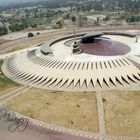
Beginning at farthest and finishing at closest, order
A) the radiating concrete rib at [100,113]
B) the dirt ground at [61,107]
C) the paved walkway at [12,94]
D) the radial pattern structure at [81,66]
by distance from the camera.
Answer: the radial pattern structure at [81,66] → the paved walkway at [12,94] → the dirt ground at [61,107] → the radiating concrete rib at [100,113]

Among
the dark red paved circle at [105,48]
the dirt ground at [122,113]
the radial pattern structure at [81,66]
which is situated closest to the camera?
the dirt ground at [122,113]

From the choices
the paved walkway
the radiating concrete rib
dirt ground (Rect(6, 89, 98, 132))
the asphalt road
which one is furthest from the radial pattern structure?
the asphalt road

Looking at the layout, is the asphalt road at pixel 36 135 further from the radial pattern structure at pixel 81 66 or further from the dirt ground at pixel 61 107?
the radial pattern structure at pixel 81 66

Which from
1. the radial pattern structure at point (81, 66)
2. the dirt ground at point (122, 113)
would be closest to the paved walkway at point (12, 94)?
the radial pattern structure at point (81, 66)

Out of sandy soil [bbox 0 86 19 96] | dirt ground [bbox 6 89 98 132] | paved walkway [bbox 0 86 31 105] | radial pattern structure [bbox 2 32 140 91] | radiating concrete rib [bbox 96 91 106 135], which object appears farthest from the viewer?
radial pattern structure [bbox 2 32 140 91]

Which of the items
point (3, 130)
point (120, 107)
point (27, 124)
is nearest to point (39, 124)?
point (27, 124)

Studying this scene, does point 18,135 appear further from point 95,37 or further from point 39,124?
point 95,37

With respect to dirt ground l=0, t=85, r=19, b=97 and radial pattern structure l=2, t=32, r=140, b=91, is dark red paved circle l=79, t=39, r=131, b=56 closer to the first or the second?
radial pattern structure l=2, t=32, r=140, b=91
